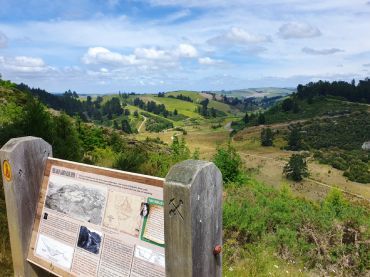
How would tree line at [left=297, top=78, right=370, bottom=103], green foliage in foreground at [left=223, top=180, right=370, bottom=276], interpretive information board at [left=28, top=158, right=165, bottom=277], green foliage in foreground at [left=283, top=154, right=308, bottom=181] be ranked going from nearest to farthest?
interpretive information board at [left=28, top=158, right=165, bottom=277], green foliage in foreground at [left=223, top=180, right=370, bottom=276], green foliage in foreground at [left=283, top=154, right=308, bottom=181], tree line at [left=297, top=78, right=370, bottom=103]

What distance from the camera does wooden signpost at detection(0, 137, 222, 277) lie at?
7.65 ft

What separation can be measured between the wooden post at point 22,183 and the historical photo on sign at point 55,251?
198mm

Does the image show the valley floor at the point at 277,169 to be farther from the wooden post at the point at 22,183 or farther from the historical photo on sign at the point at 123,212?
the historical photo on sign at the point at 123,212

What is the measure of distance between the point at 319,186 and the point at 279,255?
185 ft

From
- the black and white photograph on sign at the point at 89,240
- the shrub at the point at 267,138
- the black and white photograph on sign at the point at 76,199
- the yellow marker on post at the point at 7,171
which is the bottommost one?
the shrub at the point at 267,138

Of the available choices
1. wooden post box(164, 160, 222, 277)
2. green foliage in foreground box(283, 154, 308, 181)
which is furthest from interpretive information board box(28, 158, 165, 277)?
green foliage in foreground box(283, 154, 308, 181)

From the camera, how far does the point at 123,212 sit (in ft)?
9.49

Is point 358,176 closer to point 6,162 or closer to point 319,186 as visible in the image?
point 319,186

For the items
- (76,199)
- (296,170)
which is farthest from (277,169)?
(76,199)

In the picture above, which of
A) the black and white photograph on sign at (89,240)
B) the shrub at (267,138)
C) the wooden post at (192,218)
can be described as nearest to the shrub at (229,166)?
the black and white photograph on sign at (89,240)

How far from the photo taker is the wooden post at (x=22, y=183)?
351 centimetres

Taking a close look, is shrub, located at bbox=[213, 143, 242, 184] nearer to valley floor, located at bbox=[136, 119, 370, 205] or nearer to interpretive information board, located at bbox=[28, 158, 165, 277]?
interpretive information board, located at bbox=[28, 158, 165, 277]

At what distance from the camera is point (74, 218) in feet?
10.7

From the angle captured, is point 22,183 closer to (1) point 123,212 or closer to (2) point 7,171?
(2) point 7,171
